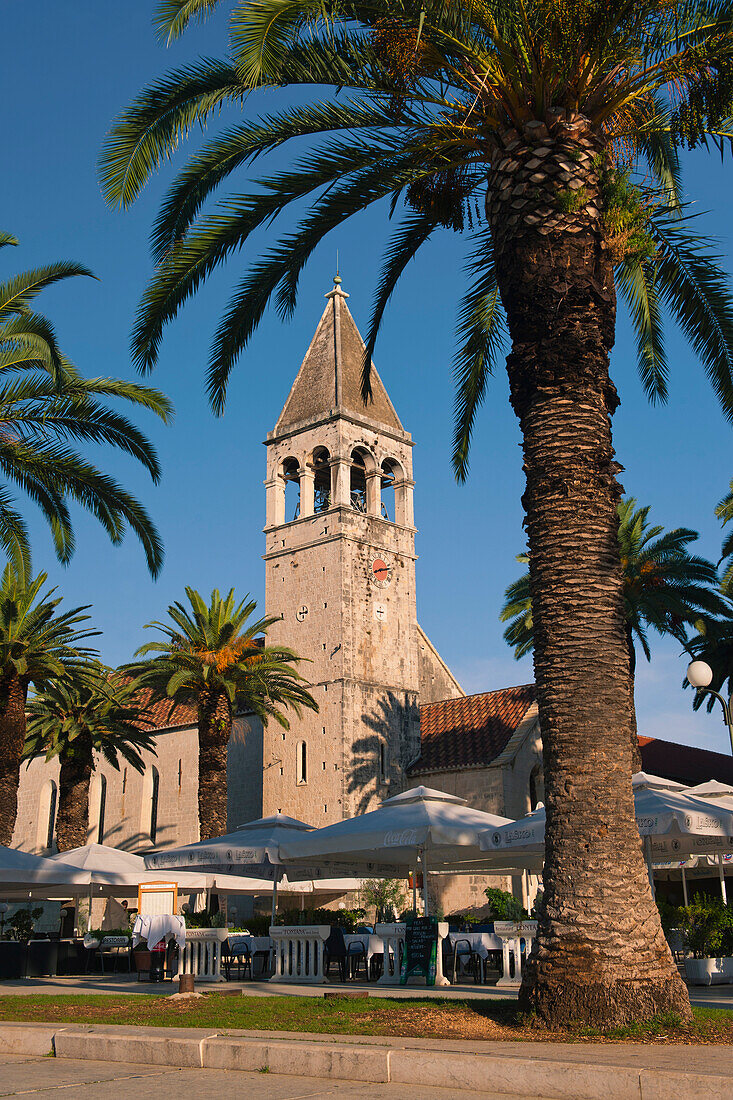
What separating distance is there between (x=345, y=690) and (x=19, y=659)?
45.3ft

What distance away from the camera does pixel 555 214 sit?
10.1 meters

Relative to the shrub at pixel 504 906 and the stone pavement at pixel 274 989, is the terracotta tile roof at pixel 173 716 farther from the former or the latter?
the stone pavement at pixel 274 989

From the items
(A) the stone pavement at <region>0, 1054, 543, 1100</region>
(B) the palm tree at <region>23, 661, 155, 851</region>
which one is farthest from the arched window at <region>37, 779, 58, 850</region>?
(A) the stone pavement at <region>0, 1054, 543, 1100</region>

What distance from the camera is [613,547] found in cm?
988

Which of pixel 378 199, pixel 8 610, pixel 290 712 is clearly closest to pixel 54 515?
pixel 8 610

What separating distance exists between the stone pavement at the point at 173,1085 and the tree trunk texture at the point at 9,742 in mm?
19666

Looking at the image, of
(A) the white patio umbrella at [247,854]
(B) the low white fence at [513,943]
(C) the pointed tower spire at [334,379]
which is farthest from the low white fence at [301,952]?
(C) the pointed tower spire at [334,379]

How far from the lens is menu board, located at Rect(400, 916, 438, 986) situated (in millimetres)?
15625

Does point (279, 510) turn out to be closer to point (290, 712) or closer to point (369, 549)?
point (369, 549)

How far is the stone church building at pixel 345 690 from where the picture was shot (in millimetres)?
36750

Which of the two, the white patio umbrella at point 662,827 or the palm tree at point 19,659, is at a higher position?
the palm tree at point 19,659

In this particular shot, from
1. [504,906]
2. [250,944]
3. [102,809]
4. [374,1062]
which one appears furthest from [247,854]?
[102,809]

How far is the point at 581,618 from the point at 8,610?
760 inches

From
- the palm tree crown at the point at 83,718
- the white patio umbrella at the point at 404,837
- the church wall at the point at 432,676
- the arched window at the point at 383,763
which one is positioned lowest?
the white patio umbrella at the point at 404,837
